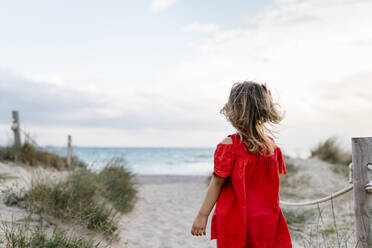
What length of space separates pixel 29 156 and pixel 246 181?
8.18 m

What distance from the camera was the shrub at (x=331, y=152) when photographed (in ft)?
44.3

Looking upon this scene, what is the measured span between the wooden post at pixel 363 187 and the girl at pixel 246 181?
0.76 meters

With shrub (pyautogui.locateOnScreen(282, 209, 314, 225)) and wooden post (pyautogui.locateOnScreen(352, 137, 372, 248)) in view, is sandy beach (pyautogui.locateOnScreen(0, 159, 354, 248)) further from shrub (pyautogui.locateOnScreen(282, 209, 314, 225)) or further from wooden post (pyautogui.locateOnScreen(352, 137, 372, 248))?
wooden post (pyautogui.locateOnScreen(352, 137, 372, 248))

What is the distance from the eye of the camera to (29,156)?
347 inches

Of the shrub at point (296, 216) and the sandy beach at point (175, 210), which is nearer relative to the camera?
the sandy beach at point (175, 210)

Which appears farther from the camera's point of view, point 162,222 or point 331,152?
point 331,152

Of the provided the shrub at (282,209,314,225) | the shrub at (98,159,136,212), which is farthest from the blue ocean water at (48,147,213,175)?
the shrub at (282,209,314,225)

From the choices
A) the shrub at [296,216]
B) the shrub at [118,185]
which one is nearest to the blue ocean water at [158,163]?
the shrub at [118,185]

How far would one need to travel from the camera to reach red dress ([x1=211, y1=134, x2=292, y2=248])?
81.4 inches

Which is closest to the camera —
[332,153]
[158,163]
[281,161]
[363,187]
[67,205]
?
[281,161]

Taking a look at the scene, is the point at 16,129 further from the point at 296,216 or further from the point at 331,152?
the point at 331,152

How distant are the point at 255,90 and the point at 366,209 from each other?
52.1 inches

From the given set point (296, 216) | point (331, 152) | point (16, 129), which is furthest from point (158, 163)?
point (296, 216)

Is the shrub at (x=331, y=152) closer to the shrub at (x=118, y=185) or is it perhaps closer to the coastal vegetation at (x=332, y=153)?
the coastal vegetation at (x=332, y=153)
